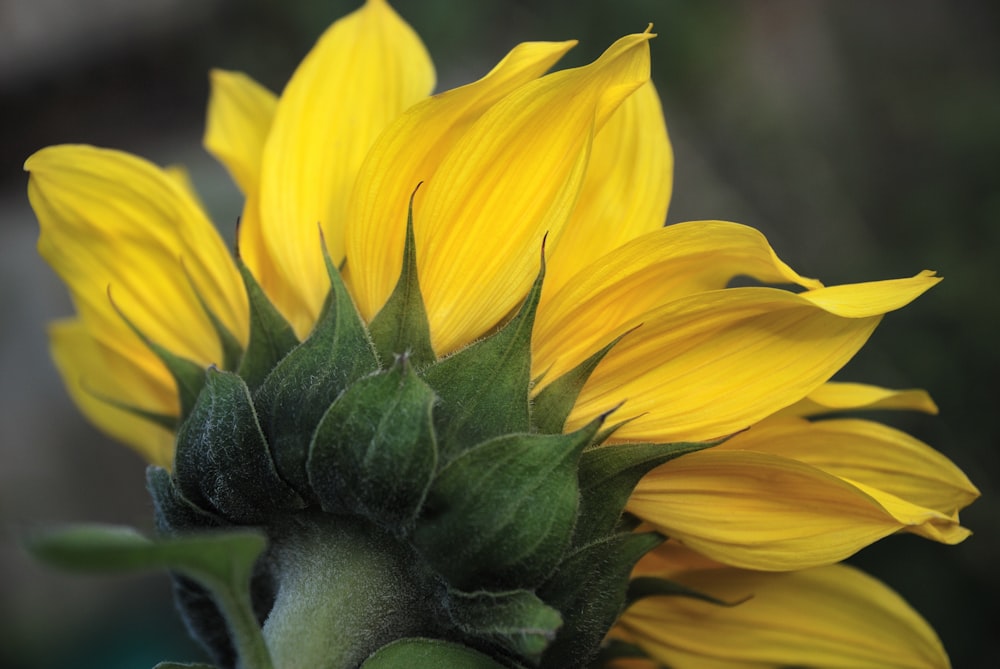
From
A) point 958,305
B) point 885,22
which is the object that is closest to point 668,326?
point 958,305

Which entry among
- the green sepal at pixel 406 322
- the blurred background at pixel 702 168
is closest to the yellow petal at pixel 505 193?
the green sepal at pixel 406 322

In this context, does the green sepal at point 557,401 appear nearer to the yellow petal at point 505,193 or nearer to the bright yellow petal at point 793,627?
the yellow petal at point 505,193

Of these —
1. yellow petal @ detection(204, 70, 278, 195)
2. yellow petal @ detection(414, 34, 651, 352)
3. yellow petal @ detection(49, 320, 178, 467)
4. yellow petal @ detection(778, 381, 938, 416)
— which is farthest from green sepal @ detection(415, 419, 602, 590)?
yellow petal @ detection(204, 70, 278, 195)

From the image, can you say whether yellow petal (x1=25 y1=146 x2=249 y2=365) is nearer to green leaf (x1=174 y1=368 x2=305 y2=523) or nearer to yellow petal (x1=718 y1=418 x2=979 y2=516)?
green leaf (x1=174 y1=368 x2=305 y2=523)

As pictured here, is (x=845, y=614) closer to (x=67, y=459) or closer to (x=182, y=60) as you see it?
(x=67, y=459)

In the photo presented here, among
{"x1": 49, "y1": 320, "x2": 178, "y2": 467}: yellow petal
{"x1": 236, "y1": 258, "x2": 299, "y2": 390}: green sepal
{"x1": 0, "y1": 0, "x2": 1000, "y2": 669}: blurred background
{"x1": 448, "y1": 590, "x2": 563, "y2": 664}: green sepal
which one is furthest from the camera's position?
{"x1": 0, "y1": 0, "x2": 1000, "y2": 669}: blurred background

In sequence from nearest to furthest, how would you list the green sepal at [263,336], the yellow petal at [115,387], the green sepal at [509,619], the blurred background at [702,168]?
the green sepal at [509,619], the green sepal at [263,336], the yellow petal at [115,387], the blurred background at [702,168]
